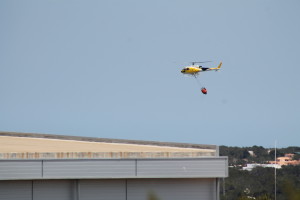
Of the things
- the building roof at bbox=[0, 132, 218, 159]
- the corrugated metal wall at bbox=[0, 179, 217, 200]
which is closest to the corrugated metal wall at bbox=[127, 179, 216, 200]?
the corrugated metal wall at bbox=[0, 179, 217, 200]

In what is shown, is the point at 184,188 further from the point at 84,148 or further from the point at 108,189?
the point at 84,148

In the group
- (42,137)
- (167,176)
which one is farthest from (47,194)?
(42,137)

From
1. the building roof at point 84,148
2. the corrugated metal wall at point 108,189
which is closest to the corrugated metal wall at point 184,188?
the corrugated metal wall at point 108,189

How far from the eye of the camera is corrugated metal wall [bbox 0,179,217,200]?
3547 centimetres

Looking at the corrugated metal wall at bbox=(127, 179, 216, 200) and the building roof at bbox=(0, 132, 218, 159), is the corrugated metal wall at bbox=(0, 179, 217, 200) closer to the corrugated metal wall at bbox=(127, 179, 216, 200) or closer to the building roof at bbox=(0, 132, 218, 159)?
the corrugated metal wall at bbox=(127, 179, 216, 200)

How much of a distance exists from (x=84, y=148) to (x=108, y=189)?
651cm

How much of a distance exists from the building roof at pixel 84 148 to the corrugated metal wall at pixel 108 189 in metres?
1.50

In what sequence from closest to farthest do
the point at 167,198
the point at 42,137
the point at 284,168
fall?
the point at 167,198 < the point at 42,137 < the point at 284,168

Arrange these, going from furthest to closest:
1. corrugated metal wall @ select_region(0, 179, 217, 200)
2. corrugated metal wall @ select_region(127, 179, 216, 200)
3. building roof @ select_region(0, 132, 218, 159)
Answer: corrugated metal wall @ select_region(127, 179, 216, 200) < building roof @ select_region(0, 132, 218, 159) < corrugated metal wall @ select_region(0, 179, 217, 200)

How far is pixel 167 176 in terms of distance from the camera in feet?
121

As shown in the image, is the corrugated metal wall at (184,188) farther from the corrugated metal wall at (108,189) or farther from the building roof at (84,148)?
the building roof at (84,148)

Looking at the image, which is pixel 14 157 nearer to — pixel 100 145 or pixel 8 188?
pixel 8 188

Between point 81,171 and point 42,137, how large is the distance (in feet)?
47.7

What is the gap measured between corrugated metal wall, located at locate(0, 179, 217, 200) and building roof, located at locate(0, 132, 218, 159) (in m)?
1.50
